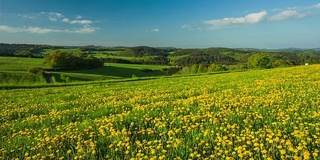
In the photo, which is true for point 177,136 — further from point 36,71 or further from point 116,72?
point 116,72

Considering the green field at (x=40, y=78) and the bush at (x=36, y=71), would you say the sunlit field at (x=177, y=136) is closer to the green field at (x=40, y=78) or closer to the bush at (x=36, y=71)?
the green field at (x=40, y=78)

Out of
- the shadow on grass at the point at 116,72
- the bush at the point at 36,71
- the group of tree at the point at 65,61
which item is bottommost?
the shadow on grass at the point at 116,72

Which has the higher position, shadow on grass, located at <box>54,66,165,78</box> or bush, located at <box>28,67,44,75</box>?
bush, located at <box>28,67,44,75</box>

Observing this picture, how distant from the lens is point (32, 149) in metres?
6.01

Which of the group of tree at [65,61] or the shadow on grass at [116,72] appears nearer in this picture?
the shadow on grass at [116,72]

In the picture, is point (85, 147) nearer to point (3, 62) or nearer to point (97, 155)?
point (97, 155)

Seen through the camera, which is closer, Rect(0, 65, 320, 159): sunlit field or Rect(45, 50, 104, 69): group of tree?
Rect(0, 65, 320, 159): sunlit field

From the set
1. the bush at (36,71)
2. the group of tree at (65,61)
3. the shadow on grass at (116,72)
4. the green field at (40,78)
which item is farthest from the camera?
the group of tree at (65,61)

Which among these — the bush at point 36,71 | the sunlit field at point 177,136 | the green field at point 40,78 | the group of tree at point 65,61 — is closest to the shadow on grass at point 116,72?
the green field at point 40,78

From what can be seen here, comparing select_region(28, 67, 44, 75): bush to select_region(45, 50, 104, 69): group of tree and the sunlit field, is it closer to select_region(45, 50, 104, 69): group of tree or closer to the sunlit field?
select_region(45, 50, 104, 69): group of tree

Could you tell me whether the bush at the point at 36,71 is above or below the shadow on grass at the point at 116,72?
above

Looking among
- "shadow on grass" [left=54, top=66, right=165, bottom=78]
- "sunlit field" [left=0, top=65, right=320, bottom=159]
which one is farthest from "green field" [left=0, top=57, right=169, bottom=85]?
"sunlit field" [left=0, top=65, right=320, bottom=159]

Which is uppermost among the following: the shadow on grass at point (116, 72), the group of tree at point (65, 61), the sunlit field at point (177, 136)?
the sunlit field at point (177, 136)

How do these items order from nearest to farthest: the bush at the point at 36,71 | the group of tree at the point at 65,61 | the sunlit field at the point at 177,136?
the sunlit field at the point at 177,136 → the bush at the point at 36,71 → the group of tree at the point at 65,61
